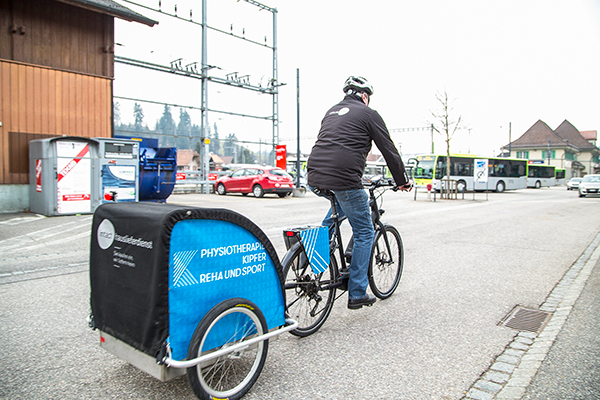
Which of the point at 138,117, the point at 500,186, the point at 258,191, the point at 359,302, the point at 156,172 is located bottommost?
the point at 359,302

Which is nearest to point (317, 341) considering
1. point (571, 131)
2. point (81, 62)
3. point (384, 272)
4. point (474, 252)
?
point (384, 272)

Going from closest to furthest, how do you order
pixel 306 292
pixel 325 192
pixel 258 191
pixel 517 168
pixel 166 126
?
pixel 306 292, pixel 325 192, pixel 258 191, pixel 166 126, pixel 517 168

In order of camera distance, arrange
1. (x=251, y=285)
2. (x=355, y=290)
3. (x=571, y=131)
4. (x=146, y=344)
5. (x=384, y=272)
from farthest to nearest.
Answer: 1. (x=571, y=131)
2. (x=384, y=272)
3. (x=355, y=290)
4. (x=251, y=285)
5. (x=146, y=344)

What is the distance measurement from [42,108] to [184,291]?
43.3ft

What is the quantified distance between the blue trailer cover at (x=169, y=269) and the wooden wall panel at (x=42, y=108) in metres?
11.9

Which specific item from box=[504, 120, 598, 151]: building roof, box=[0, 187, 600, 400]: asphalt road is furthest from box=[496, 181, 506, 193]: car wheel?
box=[504, 120, 598, 151]: building roof

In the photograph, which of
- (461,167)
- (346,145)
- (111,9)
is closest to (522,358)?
(346,145)

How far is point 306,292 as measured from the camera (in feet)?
11.2

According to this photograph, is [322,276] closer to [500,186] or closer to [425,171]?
[425,171]

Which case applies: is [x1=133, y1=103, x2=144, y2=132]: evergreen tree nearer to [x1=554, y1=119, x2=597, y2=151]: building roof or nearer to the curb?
the curb

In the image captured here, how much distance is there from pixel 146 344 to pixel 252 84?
26083mm

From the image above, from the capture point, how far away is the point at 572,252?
7609 mm

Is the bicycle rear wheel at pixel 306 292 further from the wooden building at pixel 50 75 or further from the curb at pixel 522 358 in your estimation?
the wooden building at pixel 50 75

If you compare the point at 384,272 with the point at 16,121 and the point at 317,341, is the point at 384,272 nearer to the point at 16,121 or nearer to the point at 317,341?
the point at 317,341
